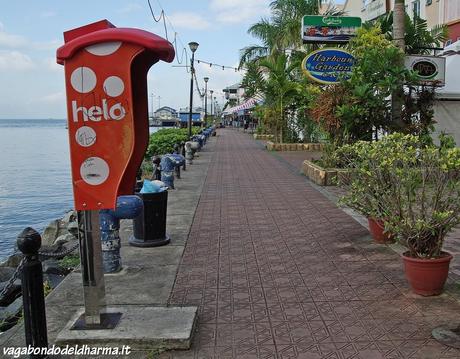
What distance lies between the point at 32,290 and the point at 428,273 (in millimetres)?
3514

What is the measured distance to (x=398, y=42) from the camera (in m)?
11.0

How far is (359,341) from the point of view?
3969 mm

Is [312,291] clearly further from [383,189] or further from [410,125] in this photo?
[410,125]

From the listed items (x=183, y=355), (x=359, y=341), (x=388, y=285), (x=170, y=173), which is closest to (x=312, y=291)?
(x=388, y=285)

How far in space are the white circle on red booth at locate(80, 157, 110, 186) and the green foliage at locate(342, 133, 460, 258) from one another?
9.20 ft

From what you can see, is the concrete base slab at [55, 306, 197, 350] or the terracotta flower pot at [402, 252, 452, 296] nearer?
the concrete base slab at [55, 306, 197, 350]

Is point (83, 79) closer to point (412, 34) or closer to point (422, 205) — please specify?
point (422, 205)

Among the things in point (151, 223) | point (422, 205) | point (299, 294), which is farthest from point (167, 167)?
point (422, 205)

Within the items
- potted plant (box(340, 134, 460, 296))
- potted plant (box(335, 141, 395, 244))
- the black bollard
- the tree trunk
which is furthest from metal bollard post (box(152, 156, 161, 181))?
the black bollard

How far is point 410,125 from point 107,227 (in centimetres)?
822

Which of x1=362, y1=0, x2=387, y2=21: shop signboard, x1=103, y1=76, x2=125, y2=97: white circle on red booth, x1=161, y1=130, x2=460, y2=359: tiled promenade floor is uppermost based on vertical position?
x1=362, y1=0, x2=387, y2=21: shop signboard

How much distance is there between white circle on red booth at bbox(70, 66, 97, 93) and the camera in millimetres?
3740

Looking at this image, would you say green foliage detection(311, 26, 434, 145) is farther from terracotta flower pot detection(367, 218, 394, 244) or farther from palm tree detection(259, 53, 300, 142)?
palm tree detection(259, 53, 300, 142)

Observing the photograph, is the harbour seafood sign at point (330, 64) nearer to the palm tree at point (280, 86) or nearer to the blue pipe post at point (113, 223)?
the blue pipe post at point (113, 223)
